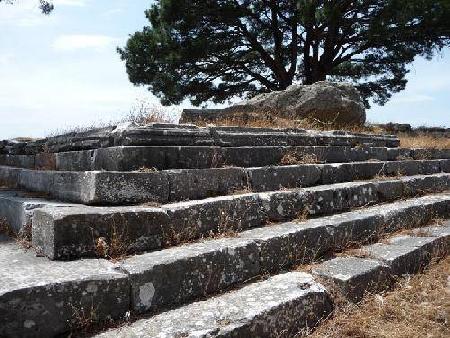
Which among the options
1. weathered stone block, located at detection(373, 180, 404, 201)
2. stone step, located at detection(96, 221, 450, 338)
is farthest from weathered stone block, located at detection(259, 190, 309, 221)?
weathered stone block, located at detection(373, 180, 404, 201)

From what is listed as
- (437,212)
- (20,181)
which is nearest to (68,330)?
(20,181)

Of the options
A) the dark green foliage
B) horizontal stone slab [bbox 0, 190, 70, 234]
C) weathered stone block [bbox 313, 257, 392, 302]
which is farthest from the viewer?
the dark green foliage

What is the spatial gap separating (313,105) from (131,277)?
Result: 647 cm

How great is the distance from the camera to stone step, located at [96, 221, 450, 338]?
243 cm

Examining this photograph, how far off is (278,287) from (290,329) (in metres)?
0.31

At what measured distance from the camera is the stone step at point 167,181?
3373mm

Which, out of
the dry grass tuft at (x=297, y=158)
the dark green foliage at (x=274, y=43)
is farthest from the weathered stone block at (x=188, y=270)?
the dark green foliage at (x=274, y=43)

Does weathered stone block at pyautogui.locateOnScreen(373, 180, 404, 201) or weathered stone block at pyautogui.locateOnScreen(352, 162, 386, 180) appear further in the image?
weathered stone block at pyautogui.locateOnScreen(352, 162, 386, 180)

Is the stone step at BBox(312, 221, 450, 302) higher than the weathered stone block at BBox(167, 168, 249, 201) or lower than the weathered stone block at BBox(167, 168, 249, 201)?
lower

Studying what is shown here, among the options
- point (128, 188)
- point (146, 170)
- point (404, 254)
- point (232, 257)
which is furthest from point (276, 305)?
point (404, 254)

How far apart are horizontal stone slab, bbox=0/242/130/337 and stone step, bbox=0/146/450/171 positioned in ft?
4.08

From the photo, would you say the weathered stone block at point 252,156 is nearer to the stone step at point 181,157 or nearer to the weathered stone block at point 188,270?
the stone step at point 181,157

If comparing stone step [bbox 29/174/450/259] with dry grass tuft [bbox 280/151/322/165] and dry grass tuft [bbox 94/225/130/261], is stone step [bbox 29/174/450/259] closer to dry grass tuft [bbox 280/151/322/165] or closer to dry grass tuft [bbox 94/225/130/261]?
dry grass tuft [bbox 94/225/130/261]

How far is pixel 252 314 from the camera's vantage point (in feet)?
8.55
